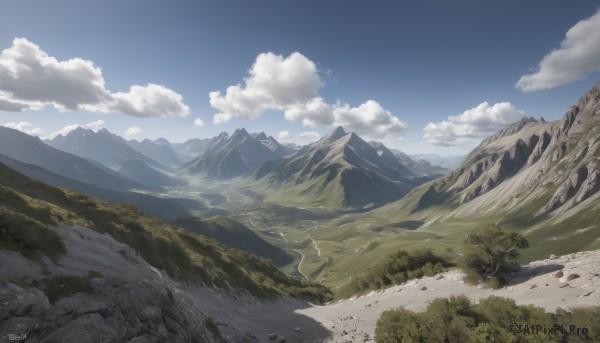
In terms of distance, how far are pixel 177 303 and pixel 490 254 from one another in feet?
107

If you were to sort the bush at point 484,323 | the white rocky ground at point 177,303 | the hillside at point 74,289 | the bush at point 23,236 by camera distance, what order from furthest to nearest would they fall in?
the bush at point 484,323
the bush at point 23,236
the white rocky ground at point 177,303
the hillside at point 74,289

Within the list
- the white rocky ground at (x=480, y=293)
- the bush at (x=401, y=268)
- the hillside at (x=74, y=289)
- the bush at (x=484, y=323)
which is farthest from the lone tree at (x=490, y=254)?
the hillside at (x=74, y=289)

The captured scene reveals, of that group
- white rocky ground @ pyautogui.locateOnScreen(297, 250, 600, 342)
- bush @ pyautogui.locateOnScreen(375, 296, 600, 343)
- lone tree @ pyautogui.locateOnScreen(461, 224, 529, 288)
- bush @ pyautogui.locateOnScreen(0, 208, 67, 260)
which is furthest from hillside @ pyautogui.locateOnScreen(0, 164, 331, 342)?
lone tree @ pyautogui.locateOnScreen(461, 224, 529, 288)

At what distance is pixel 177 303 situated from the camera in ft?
67.2

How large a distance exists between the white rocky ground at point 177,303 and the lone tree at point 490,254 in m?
1.51

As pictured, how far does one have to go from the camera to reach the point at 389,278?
4847cm

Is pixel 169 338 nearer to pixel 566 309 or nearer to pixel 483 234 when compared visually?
pixel 566 309

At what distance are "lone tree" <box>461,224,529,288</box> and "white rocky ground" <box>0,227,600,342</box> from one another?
1.51m

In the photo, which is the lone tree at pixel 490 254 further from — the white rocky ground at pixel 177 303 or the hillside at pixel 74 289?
the hillside at pixel 74 289

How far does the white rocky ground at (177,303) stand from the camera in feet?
42.8

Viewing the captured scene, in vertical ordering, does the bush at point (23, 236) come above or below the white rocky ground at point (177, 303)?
above

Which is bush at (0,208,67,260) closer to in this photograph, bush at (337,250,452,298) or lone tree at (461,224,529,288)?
lone tree at (461,224,529,288)

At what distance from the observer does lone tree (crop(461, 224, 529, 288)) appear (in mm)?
33000

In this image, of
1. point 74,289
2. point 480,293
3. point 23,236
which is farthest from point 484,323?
point 23,236
